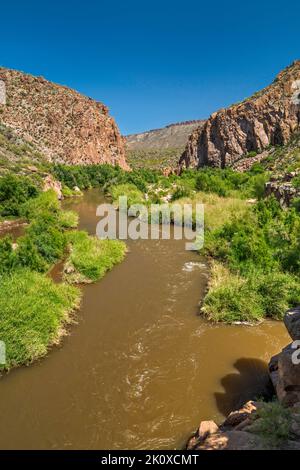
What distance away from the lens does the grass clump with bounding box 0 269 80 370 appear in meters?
10.2

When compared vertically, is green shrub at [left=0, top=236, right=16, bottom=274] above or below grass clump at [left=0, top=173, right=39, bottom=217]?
below

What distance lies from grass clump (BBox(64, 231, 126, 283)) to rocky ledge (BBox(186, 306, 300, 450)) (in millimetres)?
10723

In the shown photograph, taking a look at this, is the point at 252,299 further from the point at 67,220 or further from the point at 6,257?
the point at 67,220

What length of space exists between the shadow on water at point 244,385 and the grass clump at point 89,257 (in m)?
9.19

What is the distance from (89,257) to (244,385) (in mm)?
11329

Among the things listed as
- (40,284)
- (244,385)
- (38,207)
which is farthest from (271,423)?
(38,207)

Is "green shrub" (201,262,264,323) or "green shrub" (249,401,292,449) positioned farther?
"green shrub" (201,262,264,323)

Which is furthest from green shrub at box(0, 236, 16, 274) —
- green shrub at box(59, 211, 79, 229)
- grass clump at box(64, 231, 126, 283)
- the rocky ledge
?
green shrub at box(59, 211, 79, 229)

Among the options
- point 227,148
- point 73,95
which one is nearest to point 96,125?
point 73,95

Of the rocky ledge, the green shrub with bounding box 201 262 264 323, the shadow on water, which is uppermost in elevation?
the green shrub with bounding box 201 262 264 323

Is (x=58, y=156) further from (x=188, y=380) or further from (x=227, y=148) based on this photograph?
(x=188, y=380)

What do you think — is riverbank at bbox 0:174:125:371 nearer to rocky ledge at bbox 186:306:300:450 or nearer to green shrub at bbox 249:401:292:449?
rocky ledge at bbox 186:306:300:450

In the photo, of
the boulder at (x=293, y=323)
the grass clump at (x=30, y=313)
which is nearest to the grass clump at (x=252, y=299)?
the boulder at (x=293, y=323)
